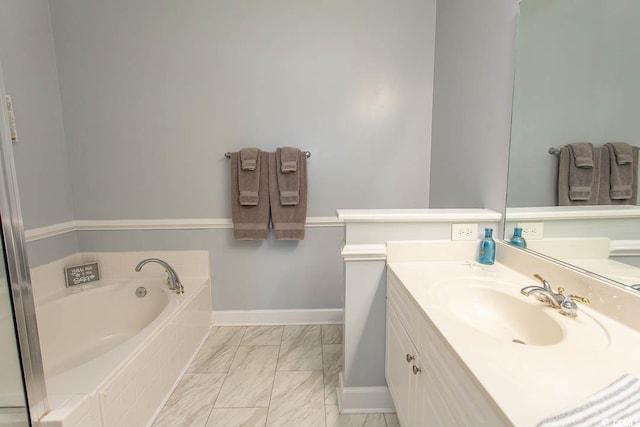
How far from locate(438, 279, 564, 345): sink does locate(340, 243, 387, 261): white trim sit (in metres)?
0.35

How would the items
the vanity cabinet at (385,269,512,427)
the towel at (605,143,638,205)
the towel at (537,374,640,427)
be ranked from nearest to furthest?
the towel at (537,374,640,427) < the vanity cabinet at (385,269,512,427) < the towel at (605,143,638,205)

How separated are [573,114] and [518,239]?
1.79ft

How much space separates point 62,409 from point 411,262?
59.5 inches

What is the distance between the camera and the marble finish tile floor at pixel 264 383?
150 cm

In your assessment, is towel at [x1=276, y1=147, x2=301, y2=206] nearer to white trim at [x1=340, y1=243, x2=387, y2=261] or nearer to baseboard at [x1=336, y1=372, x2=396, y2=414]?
white trim at [x1=340, y1=243, x2=387, y2=261]

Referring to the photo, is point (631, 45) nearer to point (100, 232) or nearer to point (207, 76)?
point (207, 76)

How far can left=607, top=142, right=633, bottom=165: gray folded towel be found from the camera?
2.67 ft

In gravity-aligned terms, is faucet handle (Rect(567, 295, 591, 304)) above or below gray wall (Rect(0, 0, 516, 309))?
below

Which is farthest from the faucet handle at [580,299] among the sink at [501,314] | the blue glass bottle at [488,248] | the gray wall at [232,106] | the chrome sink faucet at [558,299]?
the gray wall at [232,106]

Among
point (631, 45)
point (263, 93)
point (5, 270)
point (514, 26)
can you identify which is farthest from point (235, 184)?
point (631, 45)

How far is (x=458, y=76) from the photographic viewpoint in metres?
1.82

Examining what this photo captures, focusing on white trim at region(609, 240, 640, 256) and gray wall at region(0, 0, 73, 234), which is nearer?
white trim at region(609, 240, 640, 256)

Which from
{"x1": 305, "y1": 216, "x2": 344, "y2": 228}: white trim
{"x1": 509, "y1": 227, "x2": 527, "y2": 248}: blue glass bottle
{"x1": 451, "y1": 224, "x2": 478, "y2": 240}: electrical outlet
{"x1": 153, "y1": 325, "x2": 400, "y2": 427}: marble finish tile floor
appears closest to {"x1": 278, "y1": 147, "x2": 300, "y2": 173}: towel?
{"x1": 305, "y1": 216, "x2": 344, "y2": 228}: white trim

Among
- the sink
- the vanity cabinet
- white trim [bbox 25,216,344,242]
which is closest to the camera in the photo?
the vanity cabinet
